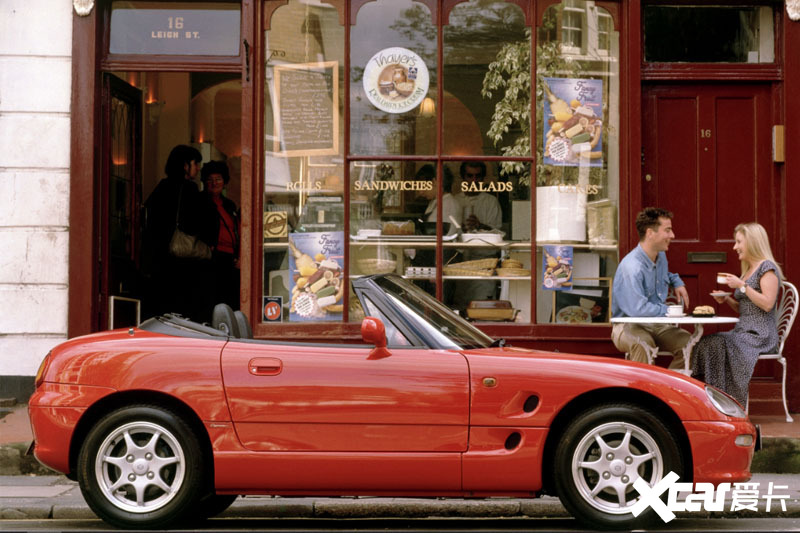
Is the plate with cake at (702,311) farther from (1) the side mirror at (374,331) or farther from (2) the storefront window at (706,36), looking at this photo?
(1) the side mirror at (374,331)

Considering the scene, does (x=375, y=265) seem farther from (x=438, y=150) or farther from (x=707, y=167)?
(x=707, y=167)

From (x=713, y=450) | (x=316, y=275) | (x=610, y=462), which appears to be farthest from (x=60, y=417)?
(x=316, y=275)

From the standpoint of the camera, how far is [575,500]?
582cm

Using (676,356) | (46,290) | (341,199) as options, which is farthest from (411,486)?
(46,290)

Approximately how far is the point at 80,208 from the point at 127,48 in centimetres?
156

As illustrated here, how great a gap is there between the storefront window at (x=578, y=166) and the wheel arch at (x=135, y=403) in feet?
15.8

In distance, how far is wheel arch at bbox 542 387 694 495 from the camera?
19.4 feet

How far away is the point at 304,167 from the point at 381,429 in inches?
189

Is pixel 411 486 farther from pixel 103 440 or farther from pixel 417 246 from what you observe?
pixel 417 246

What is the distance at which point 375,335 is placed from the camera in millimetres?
5828

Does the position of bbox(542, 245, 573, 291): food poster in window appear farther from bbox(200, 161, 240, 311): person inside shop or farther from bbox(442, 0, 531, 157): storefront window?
bbox(200, 161, 240, 311): person inside shop

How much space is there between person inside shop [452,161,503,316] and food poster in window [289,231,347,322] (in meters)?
1.10

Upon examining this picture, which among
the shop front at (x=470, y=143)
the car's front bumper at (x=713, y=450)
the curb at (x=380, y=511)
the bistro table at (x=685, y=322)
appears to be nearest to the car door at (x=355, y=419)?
the curb at (x=380, y=511)

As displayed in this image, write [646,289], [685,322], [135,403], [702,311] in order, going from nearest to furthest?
[135,403], [685,322], [702,311], [646,289]
